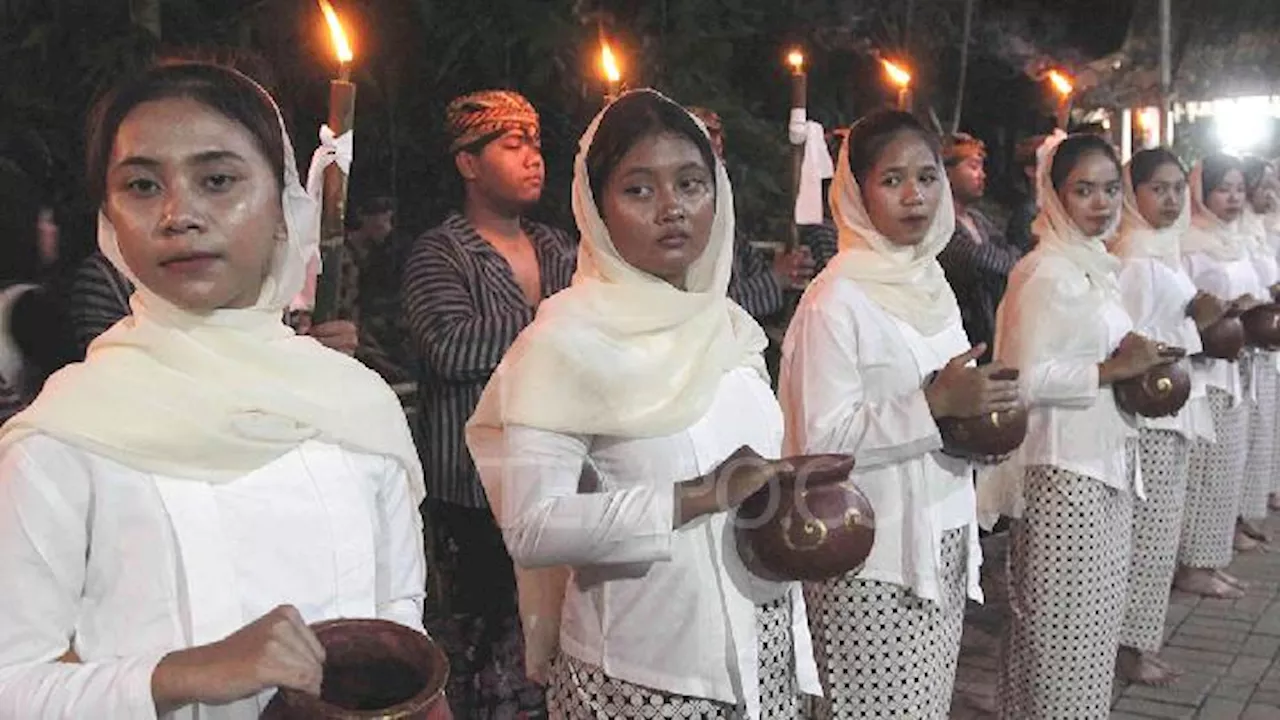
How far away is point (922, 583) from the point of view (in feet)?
9.55

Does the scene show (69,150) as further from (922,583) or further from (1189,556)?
(1189,556)

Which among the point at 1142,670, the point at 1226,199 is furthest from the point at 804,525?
the point at 1226,199

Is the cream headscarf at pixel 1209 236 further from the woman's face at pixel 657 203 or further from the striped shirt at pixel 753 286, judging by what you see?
the woman's face at pixel 657 203

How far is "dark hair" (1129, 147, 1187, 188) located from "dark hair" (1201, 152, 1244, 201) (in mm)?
1410

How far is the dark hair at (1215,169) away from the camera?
20.6ft

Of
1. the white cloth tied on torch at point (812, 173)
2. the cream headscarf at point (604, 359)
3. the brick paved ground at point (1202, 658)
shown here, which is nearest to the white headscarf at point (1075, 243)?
the white cloth tied on torch at point (812, 173)

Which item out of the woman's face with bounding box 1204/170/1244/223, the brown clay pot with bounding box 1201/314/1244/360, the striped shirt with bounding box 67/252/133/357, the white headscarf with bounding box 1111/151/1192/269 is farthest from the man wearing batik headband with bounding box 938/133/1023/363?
the striped shirt with bounding box 67/252/133/357

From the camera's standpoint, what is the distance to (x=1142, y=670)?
4793 millimetres

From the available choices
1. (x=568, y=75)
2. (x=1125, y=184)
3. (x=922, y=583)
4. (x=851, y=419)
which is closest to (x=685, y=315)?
(x=851, y=419)

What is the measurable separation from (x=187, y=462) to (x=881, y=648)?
1868 mm

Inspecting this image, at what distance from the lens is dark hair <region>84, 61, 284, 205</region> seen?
1613 mm

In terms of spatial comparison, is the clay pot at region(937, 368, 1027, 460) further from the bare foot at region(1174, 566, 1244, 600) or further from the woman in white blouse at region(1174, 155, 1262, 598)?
the bare foot at region(1174, 566, 1244, 600)

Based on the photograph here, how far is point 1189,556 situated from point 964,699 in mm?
1931

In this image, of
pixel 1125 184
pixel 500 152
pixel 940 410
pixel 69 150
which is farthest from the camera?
pixel 1125 184
